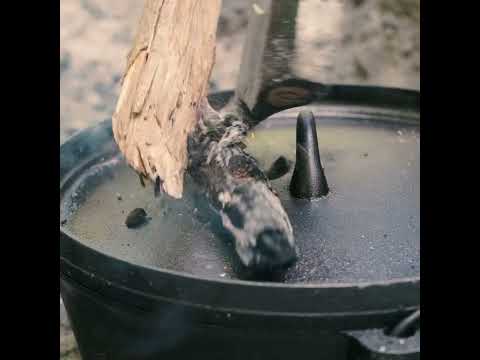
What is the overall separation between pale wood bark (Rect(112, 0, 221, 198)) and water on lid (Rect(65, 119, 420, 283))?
0.12m

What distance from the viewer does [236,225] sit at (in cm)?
97

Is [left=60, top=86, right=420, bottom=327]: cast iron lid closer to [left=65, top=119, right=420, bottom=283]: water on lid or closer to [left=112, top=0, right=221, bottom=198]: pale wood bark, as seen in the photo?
[left=65, top=119, right=420, bottom=283]: water on lid

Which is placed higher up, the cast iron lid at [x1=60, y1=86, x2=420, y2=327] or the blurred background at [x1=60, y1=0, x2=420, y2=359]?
the cast iron lid at [x1=60, y1=86, x2=420, y2=327]

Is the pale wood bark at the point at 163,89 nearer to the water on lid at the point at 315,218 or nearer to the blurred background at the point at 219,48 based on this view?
the water on lid at the point at 315,218

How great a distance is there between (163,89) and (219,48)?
209 cm

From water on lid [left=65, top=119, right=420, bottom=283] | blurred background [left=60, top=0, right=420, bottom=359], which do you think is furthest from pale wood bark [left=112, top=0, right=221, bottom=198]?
blurred background [left=60, top=0, right=420, bottom=359]

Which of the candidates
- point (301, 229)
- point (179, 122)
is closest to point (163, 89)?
point (179, 122)

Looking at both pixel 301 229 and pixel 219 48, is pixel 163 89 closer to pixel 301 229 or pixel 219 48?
pixel 301 229

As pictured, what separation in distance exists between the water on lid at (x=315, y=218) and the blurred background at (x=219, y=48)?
1.54 metres

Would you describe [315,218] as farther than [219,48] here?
No

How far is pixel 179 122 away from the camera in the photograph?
42.2 inches

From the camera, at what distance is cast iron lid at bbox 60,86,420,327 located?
0.86 meters
